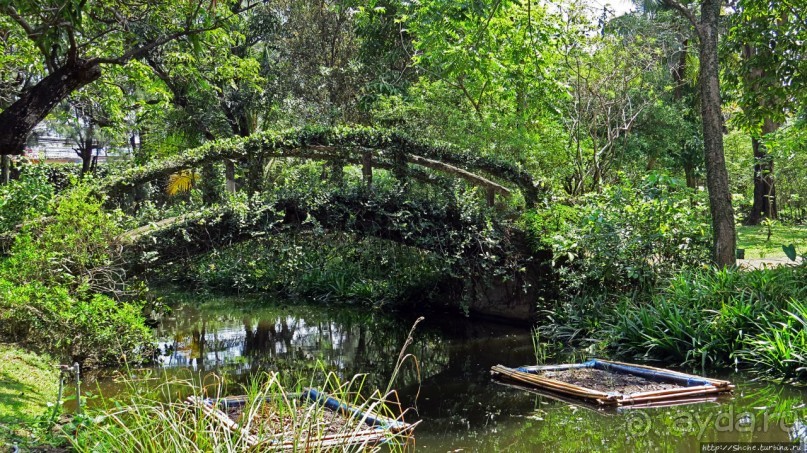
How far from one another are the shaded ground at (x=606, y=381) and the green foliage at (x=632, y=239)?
2693mm

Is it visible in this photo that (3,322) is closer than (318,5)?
Yes

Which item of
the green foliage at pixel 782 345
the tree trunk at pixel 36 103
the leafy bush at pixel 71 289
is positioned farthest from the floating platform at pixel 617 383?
the tree trunk at pixel 36 103

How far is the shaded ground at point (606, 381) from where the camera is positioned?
7.37 metres

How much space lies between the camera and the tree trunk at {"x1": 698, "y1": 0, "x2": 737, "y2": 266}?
1004 cm

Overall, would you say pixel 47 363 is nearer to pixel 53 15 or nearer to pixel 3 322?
pixel 3 322

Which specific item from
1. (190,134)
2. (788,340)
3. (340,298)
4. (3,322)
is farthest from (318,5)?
(788,340)

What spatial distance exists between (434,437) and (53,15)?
5592 mm

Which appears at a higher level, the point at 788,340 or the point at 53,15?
the point at 53,15

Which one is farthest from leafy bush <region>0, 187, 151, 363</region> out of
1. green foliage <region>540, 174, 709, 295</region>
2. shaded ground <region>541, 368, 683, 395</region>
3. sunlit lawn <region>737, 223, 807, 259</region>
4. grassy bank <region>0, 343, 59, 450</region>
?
sunlit lawn <region>737, 223, 807, 259</region>

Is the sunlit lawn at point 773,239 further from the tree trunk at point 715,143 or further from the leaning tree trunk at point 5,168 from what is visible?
the leaning tree trunk at point 5,168

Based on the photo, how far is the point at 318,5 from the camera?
2092cm

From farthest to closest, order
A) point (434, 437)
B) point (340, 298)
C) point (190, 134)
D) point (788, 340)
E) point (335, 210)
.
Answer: point (190, 134) → point (340, 298) → point (335, 210) → point (788, 340) → point (434, 437)

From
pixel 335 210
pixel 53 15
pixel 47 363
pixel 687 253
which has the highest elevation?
pixel 53 15

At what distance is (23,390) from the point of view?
21.9 feet
